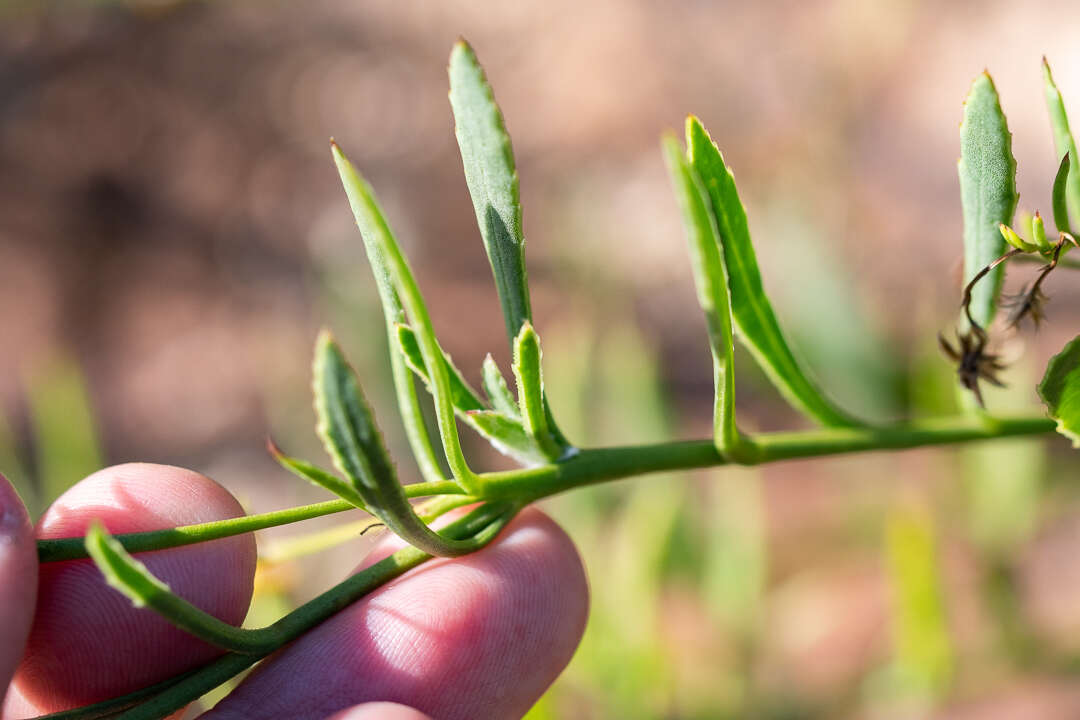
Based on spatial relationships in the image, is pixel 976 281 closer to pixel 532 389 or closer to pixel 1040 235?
pixel 1040 235

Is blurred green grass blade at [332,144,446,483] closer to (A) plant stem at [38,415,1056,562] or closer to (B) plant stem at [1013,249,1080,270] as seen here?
(A) plant stem at [38,415,1056,562]

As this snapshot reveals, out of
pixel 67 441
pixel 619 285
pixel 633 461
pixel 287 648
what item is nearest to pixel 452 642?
pixel 287 648

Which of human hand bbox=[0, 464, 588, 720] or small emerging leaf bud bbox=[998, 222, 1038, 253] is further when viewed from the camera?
human hand bbox=[0, 464, 588, 720]

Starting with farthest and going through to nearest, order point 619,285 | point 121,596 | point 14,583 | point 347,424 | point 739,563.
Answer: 1. point 619,285
2. point 739,563
3. point 121,596
4. point 14,583
5. point 347,424

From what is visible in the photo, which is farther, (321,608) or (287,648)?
(287,648)

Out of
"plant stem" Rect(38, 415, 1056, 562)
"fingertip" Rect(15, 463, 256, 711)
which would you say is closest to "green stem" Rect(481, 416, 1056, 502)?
"plant stem" Rect(38, 415, 1056, 562)

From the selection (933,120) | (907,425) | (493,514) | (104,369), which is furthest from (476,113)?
(104,369)
